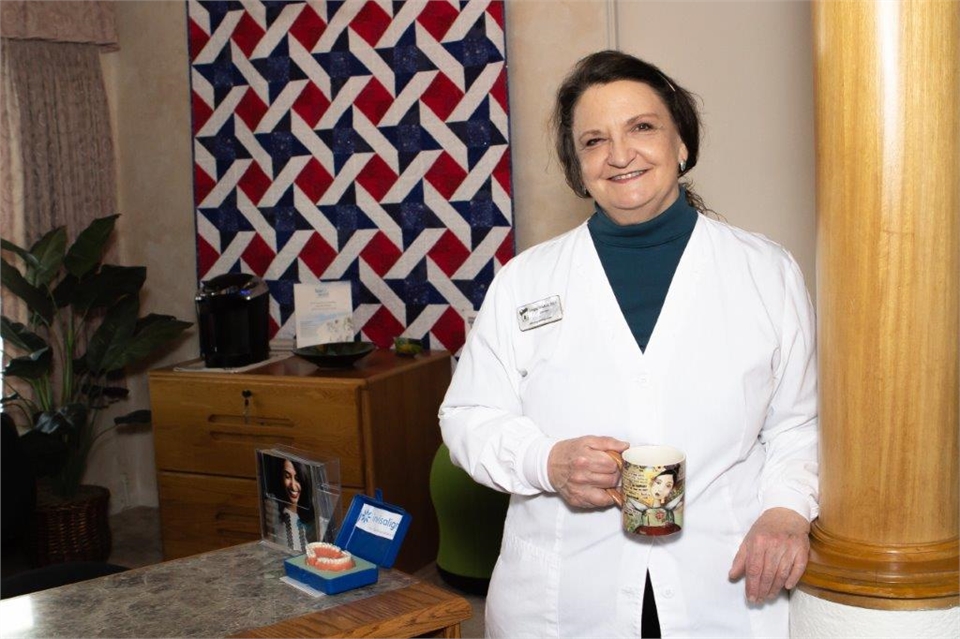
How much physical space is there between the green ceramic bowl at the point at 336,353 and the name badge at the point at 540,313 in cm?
189

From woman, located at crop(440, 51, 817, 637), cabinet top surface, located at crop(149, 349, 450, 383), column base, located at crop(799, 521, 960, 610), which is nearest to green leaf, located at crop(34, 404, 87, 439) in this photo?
cabinet top surface, located at crop(149, 349, 450, 383)

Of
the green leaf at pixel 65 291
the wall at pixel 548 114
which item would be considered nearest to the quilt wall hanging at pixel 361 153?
the wall at pixel 548 114

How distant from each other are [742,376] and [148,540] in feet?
11.0

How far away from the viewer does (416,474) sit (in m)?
3.73

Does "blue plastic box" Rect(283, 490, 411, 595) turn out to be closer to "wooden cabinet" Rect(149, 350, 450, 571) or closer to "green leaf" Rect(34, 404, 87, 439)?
"wooden cabinet" Rect(149, 350, 450, 571)

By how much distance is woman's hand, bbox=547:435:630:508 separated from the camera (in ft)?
5.18

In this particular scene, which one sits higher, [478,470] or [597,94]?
[597,94]

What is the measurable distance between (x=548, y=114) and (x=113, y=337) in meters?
1.87

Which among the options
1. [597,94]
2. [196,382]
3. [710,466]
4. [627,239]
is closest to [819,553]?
[710,466]

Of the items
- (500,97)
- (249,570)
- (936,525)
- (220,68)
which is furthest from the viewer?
(220,68)

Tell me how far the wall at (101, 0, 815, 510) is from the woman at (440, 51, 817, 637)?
60.9 inches

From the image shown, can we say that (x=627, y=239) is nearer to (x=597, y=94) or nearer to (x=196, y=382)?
(x=597, y=94)

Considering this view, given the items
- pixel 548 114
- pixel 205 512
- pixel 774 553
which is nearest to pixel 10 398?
pixel 205 512

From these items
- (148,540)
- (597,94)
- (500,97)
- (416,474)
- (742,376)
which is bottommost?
(148,540)
